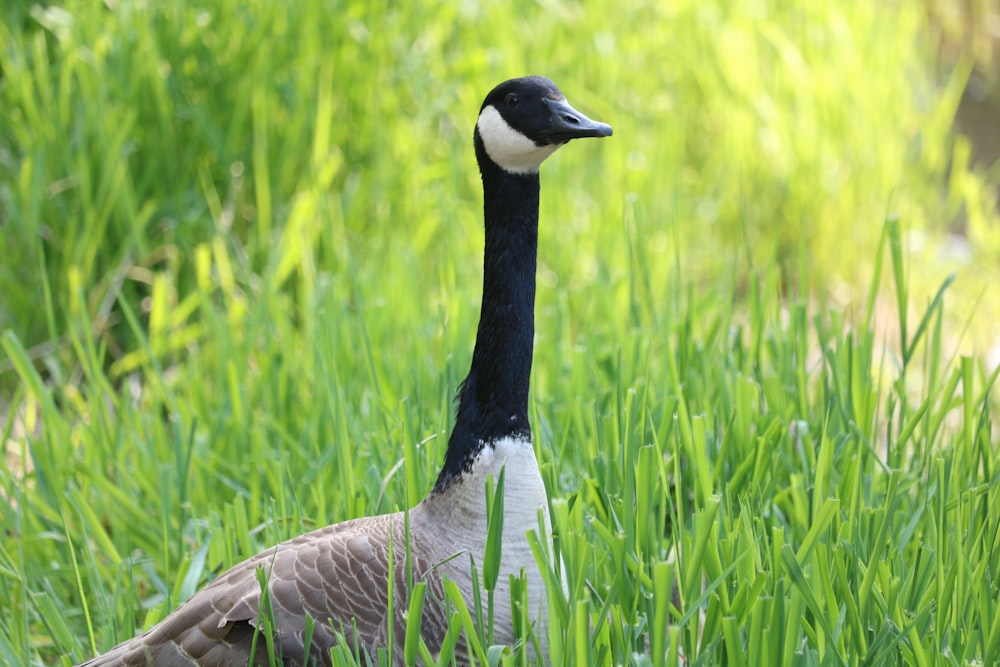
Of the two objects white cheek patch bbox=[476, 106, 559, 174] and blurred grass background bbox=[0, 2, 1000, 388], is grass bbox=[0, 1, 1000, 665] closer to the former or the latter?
blurred grass background bbox=[0, 2, 1000, 388]

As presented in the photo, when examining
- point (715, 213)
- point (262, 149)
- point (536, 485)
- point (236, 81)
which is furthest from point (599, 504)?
point (715, 213)

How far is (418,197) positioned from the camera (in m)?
4.44

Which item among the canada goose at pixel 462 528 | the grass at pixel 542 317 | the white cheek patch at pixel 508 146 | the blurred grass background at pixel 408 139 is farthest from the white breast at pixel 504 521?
the blurred grass background at pixel 408 139

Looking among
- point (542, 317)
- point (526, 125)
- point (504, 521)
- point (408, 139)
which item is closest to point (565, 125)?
point (526, 125)

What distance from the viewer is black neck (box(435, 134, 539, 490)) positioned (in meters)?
2.23

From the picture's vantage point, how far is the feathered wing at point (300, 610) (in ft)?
6.68

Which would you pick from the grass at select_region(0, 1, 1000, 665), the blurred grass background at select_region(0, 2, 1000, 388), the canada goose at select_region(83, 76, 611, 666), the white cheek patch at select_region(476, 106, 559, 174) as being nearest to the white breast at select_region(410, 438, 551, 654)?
the canada goose at select_region(83, 76, 611, 666)

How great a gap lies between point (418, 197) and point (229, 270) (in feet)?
2.92

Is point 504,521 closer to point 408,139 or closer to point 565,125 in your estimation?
point 565,125

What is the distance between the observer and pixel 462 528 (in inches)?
85.7

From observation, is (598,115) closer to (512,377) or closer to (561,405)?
(561,405)

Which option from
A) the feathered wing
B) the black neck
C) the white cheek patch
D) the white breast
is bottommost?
the feathered wing

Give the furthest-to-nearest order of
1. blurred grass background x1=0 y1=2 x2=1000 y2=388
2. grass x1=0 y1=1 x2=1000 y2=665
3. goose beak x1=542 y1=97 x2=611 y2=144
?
blurred grass background x1=0 y1=2 x2=1000 y2=388 < goose beak x1=542 y1=97 x2=611 y2=144 < grass x1=0 y1=1 x2=1000 y2=665

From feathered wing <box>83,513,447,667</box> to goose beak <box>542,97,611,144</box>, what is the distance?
0.82 metres
